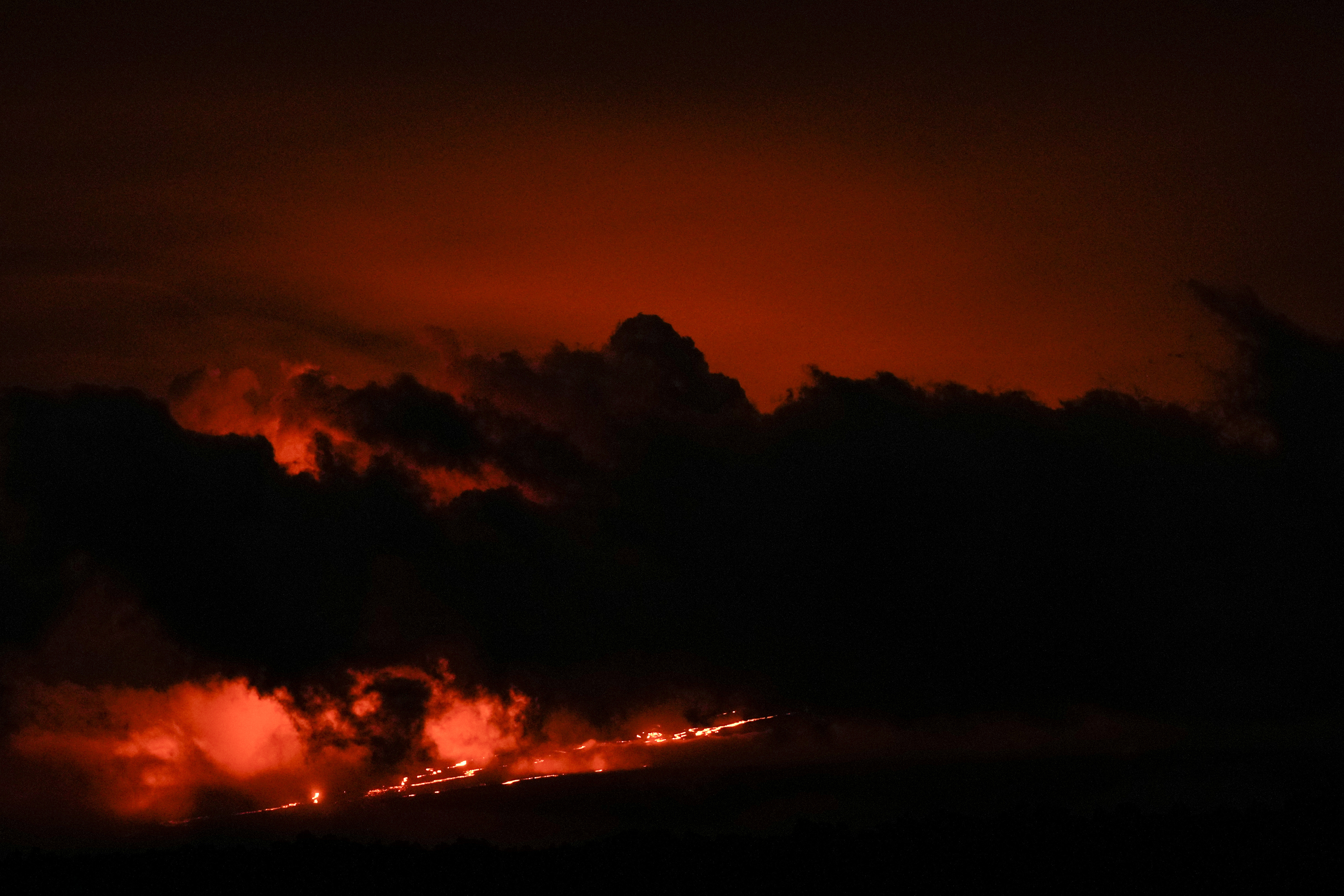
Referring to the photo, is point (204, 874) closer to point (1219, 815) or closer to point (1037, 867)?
point (1037, 867)

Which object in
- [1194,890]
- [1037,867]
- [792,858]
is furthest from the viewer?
[792,858]

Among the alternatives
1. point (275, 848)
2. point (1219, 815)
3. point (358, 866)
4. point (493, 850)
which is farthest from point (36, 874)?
point (1219, 815)

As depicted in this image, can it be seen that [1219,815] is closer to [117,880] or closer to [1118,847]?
[1118,847]

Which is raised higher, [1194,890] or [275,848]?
[275,848]

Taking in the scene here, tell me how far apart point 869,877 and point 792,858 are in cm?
640

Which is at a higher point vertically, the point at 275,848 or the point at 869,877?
the point at 275,848

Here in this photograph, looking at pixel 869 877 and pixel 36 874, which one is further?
pixel 36 874

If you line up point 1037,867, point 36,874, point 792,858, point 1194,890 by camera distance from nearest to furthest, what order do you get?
1. point 1194,890
2. point 1037,867
3. point 792,858
4. point 36,874

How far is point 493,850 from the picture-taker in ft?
260

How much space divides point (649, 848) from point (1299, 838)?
3402 centimetres

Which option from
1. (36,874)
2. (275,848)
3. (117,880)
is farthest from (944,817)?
(36,874)

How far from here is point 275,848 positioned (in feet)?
265

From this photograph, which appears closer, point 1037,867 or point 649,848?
point 1037,867

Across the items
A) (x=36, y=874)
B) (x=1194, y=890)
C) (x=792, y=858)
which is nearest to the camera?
(x=1194, y=890)
